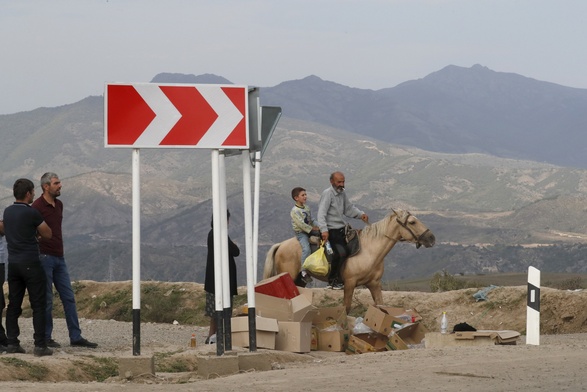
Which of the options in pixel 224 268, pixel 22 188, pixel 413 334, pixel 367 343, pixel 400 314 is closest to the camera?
pixel 224 268

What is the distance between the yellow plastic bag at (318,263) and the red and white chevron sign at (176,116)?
6.26m

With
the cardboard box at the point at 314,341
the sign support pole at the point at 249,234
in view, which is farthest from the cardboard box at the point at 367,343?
the sign support pole at the point at 249,234

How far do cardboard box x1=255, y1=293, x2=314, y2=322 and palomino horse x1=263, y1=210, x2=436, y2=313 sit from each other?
9.68 feet

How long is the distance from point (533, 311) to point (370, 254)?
398 centimetres

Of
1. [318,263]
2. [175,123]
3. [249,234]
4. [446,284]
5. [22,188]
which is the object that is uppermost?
[175,123]

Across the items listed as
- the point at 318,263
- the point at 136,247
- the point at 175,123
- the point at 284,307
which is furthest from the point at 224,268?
the point at 318,263

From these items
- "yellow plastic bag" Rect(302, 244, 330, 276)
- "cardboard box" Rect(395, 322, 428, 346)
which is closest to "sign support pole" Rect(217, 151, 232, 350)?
"cardboard box" Rect(395, 322, 428, 346)

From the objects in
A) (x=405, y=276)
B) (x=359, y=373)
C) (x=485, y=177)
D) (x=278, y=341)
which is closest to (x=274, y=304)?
(x=278, y=341)

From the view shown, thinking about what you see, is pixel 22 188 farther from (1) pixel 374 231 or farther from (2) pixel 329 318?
(1) pixel 374 231

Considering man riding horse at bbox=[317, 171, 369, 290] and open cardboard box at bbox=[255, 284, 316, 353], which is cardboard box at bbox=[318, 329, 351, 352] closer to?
open cardboard box at bbox=[255, 284, 316, 353]

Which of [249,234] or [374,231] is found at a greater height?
[249,234]

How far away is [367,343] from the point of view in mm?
16594

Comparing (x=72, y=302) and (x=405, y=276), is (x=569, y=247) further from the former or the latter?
(x=72, y=302)

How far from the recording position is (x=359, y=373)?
1240cm
